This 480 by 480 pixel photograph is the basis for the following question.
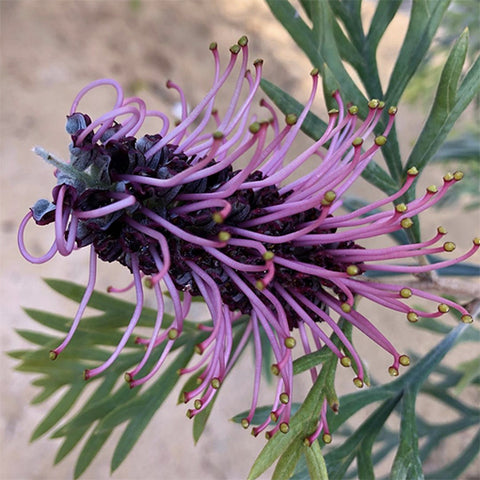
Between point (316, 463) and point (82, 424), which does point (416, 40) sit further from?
point (82, 424)

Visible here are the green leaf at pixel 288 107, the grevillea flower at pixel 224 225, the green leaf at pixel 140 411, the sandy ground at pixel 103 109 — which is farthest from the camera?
the sandy ground at pixel 103 109

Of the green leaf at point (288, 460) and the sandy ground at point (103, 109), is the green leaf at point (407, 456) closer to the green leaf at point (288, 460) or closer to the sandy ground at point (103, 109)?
the green leaf at point (288, 460)

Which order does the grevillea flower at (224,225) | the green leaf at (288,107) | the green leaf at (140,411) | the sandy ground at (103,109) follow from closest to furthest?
the grevillea flower at (224,225)
the green leaf at (288,107)
the green leaf at (140,411)
the sandy ground at (103,109)

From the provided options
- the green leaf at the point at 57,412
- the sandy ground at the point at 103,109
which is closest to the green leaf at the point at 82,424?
the green leaf at the point at 57,412

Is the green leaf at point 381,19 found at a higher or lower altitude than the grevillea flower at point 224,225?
higher

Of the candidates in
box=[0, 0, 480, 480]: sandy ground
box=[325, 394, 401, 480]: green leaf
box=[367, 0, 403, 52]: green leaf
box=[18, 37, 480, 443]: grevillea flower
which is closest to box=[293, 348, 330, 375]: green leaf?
box=[18, 37, 480, 443]: grevillea flower

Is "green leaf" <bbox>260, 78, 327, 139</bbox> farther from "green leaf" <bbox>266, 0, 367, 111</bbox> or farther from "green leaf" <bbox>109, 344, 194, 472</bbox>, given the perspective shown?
"green leaf" <bbox>109, 344, 194, 472</bbox>

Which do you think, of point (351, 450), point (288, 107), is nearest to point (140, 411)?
point (351, 450)
